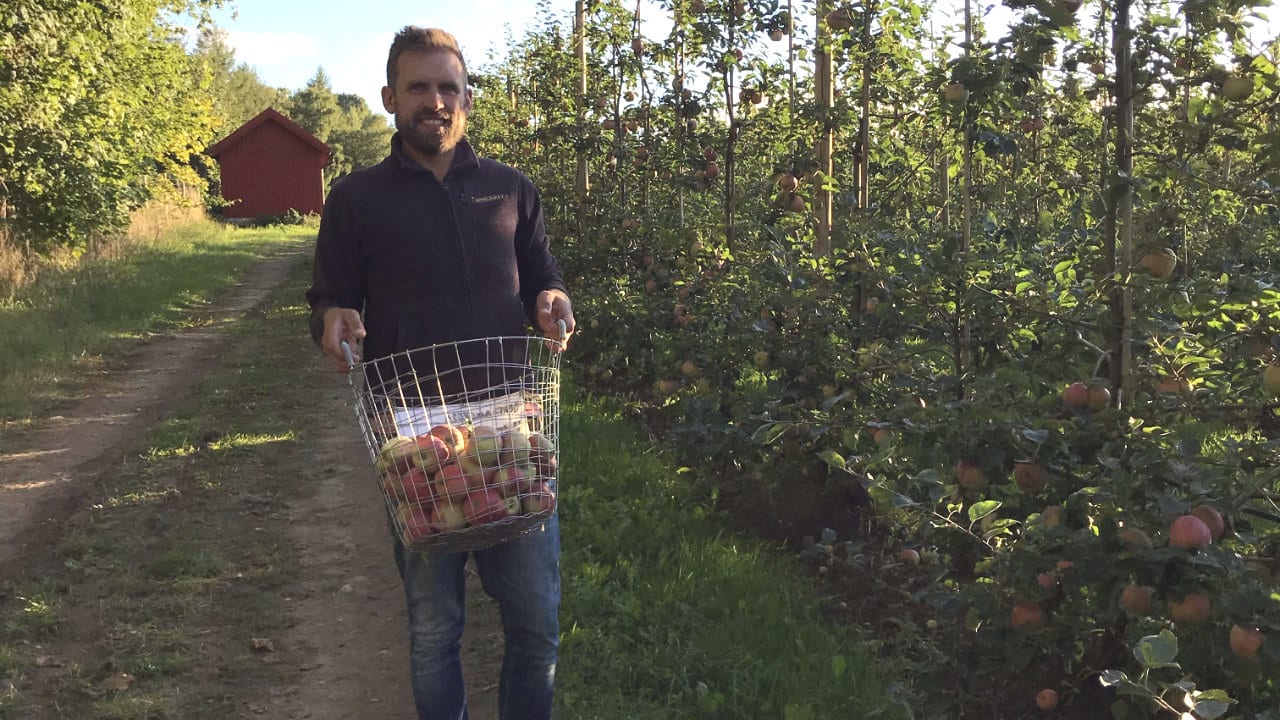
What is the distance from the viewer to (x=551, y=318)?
275cm

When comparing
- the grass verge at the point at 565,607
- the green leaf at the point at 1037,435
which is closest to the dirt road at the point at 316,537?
the grass verge at the point at 565,607

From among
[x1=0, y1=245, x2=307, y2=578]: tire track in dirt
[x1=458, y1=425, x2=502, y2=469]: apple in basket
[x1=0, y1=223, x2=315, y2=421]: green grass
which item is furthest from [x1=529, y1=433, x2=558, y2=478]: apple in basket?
[x1=0, y1=223, x2=315, y2=421]: green grass

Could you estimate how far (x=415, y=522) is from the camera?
2.28 m

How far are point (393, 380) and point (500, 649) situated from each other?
5.71ft

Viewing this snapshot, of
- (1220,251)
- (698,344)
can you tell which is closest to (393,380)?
(698,344)

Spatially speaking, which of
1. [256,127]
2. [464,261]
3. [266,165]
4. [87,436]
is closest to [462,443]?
[464,261]

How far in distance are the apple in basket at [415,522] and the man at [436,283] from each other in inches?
11.4

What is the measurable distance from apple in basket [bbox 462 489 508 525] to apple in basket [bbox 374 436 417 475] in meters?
0.16

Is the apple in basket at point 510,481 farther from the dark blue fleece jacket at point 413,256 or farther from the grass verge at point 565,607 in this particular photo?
the grass verge at point 565,607

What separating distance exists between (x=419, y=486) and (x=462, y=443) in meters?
0.13

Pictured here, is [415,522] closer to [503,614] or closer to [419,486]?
[419,486]

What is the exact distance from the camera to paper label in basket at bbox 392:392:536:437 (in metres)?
2.45

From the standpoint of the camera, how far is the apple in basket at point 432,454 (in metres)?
2.29

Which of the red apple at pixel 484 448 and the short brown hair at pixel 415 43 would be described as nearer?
the red apple at pixel 484 448
